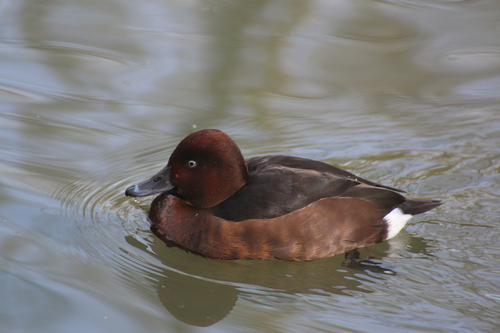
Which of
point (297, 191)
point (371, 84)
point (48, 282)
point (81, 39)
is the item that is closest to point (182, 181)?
point (297, 191)

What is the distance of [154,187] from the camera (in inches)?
195

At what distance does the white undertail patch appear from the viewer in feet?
16.3

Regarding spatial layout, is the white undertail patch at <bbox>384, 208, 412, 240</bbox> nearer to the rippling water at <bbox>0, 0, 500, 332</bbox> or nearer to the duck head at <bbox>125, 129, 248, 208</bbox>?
the rippling water at <bbox>0, 0, 500, 332</bbox>

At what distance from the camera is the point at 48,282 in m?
4.26

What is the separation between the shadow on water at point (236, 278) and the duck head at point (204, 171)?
1.49ft

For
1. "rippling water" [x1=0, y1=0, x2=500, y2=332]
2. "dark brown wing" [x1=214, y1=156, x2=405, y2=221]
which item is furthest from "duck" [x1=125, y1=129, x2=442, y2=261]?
"rippling water" [x1=0, y1=0, x2=500, y2=332]

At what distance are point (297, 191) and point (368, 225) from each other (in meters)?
0.69

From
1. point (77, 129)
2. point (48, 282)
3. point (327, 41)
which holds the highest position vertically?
point (327, 41)

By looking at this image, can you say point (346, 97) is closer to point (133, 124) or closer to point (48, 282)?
point (133, 124)

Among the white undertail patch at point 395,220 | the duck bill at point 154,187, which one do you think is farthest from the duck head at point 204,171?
the white undertail patch at point 395,220

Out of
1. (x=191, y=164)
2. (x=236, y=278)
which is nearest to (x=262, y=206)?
(x=236, y=278)

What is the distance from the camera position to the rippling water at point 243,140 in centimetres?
414

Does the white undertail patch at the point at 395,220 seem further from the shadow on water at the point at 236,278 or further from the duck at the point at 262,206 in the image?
the shadow on water at the point at 236,278

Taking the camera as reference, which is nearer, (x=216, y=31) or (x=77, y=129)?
(x=77, y=129)
